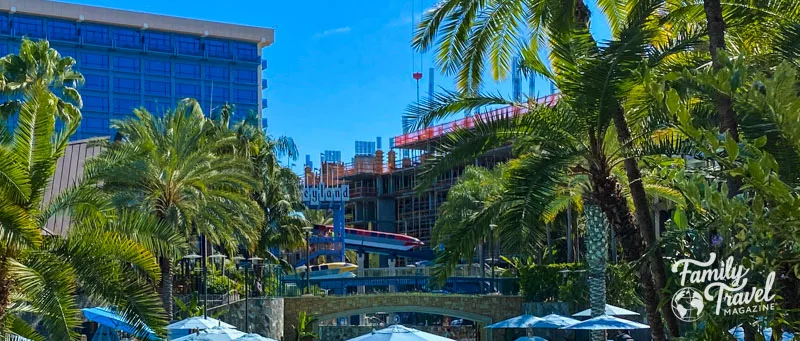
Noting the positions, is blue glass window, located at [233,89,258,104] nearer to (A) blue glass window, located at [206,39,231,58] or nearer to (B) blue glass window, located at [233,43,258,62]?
(B) blue glass window, located at [233,43,258,62]

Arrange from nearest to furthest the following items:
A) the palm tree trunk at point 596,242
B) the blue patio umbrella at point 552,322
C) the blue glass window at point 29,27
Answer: the palm tree trunk at point 596,242
the blue patio umbrella at point 552,322
the blue glass window at point 29,27

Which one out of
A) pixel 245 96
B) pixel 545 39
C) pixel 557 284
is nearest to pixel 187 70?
pixel 245 96

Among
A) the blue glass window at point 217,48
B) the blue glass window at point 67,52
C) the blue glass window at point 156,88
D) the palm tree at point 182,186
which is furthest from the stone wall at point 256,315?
the blue glass window at point 217,48

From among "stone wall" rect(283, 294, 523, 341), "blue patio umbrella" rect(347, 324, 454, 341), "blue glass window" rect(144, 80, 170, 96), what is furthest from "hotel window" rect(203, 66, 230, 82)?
"blue patio umbrella" rect(347, 324, 454, 341)

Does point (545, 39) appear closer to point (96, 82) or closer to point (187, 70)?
point (96, 82)

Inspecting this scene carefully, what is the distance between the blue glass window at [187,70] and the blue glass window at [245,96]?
4217mm

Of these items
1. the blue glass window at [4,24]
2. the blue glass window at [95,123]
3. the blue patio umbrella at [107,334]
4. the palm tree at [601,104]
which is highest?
the blue glass window at [4,24]

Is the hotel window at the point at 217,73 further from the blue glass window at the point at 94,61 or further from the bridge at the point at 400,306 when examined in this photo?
the bridge at the point at 400,306

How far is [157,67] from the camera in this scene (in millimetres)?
95500

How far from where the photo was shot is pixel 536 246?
53.2 ft

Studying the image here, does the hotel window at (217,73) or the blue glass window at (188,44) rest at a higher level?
the blue glass window at (188,44)

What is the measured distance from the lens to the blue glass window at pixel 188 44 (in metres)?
97.1

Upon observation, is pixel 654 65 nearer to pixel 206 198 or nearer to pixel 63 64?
pixel 206 198

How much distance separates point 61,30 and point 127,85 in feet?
24.7
